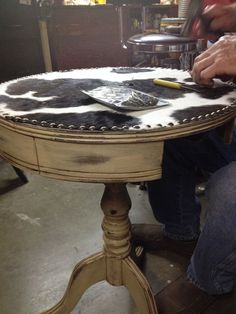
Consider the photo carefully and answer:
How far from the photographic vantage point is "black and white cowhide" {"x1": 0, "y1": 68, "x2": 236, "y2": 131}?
0.58 metres

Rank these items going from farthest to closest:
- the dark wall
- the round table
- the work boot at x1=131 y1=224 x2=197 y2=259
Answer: the dark wall < the work boot at x1=131 y1=224 x2=197 y2=259 < the round table

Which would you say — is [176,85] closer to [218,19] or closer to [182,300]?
[218,19]

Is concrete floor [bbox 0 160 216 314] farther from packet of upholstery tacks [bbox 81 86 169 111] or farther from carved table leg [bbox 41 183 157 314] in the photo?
packet of upholstery tacks [bbox 81 86 169 111]

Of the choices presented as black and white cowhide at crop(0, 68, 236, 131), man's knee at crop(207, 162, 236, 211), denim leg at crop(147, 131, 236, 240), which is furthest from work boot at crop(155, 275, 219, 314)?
black and white cowhide at crop(0, 68, 236, 131)

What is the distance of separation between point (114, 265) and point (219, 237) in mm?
321

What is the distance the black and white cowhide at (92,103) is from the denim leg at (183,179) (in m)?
0.21

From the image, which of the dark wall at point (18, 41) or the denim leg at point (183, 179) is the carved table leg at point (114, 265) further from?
the dark wall at point (18, 41)

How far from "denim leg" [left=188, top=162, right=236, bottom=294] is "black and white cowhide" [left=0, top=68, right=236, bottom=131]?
0.19 m

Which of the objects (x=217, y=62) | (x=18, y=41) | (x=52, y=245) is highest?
(x=217, y=62)

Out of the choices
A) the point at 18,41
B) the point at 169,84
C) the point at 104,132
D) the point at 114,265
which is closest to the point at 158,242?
the point at 114,265

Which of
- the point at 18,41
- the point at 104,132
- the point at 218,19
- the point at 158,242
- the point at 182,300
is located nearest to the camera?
the point at 104,132

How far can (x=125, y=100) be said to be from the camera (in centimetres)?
66

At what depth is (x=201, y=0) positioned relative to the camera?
0.87m

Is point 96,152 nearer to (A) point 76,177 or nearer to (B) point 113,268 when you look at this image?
(A) point 76,177
